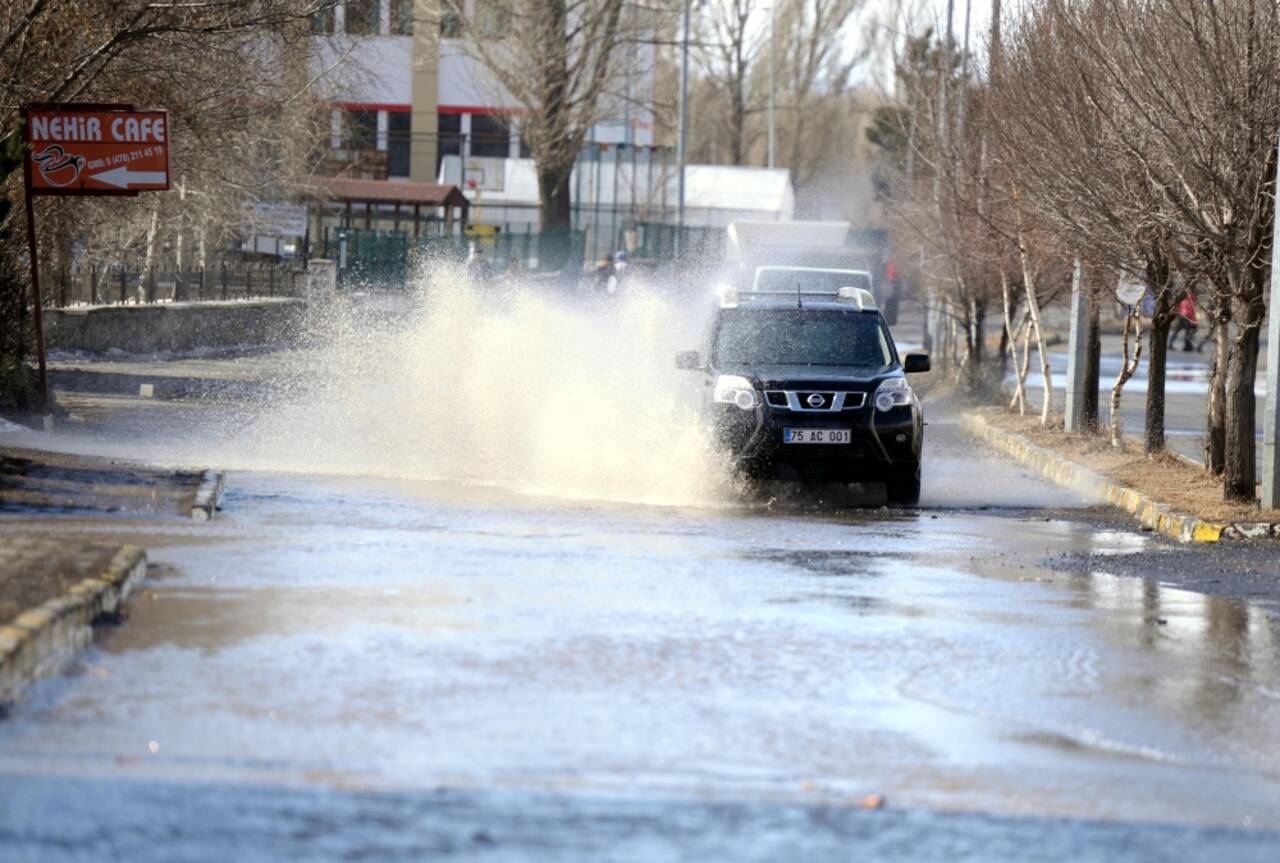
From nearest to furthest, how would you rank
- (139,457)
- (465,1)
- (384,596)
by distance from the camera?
(384,596) → (139,457) → (465,1)

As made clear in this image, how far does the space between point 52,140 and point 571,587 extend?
10.8 m

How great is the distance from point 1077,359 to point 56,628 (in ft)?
→ 58.2

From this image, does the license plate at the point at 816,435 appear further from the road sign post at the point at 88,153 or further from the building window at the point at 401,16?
the building window at the point at 401,16

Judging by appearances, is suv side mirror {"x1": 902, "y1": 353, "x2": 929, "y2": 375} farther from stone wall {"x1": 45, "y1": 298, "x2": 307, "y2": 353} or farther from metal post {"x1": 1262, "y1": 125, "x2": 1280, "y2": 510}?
stone wall {"x1": 45, "y1": 298, "x2": 307, "y2": 353}

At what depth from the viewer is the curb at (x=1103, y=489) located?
15.2 meters

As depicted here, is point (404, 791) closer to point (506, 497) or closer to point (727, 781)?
point (727, 781)

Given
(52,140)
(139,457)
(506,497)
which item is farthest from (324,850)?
(52,140)

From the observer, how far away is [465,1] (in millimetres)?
52688

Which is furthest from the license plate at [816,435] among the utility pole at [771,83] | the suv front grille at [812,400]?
the utility pole at [771,83]

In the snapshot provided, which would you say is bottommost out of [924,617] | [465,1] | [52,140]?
[924,617]

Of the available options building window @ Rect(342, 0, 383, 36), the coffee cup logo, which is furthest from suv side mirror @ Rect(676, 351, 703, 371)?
building window @ Rect(342, 0, 383, 36)

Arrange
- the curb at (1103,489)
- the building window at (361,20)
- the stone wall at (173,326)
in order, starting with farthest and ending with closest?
the building window at (361,20), the stone wall at (173,326), the curb at (1103,489)

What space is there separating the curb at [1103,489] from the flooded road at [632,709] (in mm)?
2675

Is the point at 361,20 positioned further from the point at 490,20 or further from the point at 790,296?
the point at 790,296
